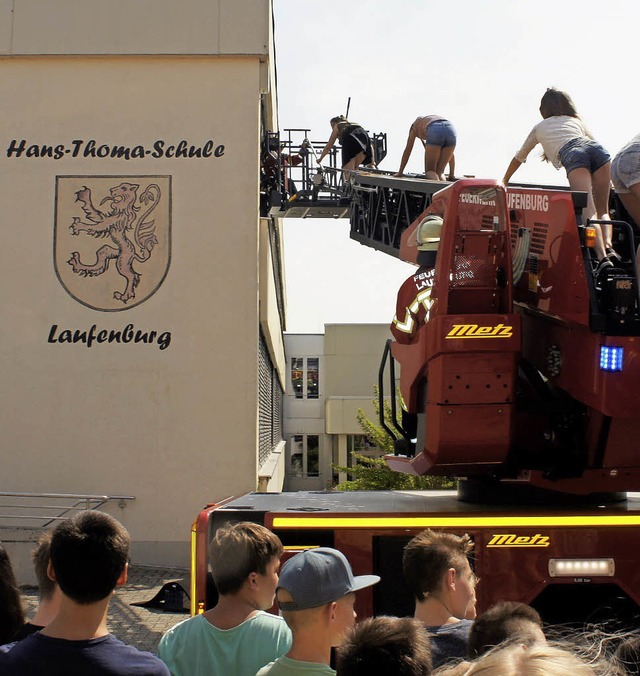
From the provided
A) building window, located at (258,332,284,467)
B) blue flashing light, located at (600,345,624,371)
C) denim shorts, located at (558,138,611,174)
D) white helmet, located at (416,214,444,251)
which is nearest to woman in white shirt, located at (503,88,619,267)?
denim shorts, located at (558,138,611,174)

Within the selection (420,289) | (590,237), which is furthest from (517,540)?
(590,237)

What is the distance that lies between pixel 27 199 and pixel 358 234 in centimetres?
647

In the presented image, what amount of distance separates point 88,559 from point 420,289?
401 centimetres

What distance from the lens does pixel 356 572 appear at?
5.95 metres

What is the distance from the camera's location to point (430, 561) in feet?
13.9

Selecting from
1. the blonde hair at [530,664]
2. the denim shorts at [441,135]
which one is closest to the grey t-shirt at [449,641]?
the blonde hair at [530,664]

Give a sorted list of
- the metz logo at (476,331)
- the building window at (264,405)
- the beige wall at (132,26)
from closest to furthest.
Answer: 1. the metz logo at (476,331)
2. the beige wall at (132,26)
3. the building window at (264,405)

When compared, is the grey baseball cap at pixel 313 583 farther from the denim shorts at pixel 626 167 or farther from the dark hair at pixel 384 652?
the denim shorts at pixel 626 167

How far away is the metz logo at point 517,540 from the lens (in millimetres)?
5938

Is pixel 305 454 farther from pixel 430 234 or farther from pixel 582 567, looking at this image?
pixel 582 567

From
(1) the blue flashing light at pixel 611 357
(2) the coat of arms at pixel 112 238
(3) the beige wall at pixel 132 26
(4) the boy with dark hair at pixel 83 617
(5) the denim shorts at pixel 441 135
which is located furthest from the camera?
(3) the beige wall at pixel 132 26

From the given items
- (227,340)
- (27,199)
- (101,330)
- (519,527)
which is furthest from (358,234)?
(519,527)

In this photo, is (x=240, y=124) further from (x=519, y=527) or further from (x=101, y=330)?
(x=519, y=527)

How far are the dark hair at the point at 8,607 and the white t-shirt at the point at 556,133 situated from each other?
16.4ft
